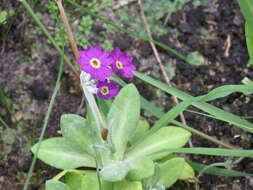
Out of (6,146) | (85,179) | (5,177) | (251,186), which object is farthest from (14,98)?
(251,186)

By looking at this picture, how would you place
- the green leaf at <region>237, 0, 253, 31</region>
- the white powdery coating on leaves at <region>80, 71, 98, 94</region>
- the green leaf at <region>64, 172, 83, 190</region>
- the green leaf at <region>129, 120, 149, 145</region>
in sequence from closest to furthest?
the green leaf at <region>237, 0, 253, 31</region> → the white powdery coating on leaves at <region>80, 71, 98, 94</region> → the green leaf at <region>64, 172, 83, 190</region> → the green leaf at <region>129, 120, 149, 145</region>

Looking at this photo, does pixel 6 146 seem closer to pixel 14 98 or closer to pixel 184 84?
pixel 14 98

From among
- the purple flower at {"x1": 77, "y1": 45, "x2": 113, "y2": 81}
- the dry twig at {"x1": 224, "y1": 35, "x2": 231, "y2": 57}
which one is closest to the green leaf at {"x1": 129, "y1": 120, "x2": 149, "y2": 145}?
the purple flower at {"x1": 77, "y1": 45, "x2": 113, "y2": 81}

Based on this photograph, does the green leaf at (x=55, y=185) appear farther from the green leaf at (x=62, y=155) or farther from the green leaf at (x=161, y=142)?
the green leaf at (x=161, y=142)

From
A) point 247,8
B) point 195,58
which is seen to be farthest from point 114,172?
point 195,58

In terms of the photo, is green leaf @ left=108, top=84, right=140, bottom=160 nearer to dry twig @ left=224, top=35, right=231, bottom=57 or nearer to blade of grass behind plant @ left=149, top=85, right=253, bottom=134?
blade of grass behind plant @ left=149, top=85, right=253, bottom=134

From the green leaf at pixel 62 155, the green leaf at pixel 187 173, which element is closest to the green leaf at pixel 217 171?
the green leaf at pixel 187 173

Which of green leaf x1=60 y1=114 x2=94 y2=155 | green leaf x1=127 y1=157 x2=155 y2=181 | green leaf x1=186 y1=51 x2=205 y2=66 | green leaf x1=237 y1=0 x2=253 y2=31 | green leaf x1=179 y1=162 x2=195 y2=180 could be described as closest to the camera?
green leaf x1=237 y1=0 x2=253 y2=31
